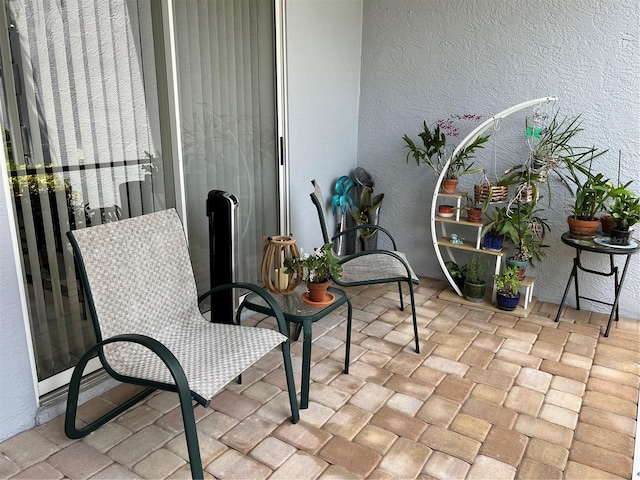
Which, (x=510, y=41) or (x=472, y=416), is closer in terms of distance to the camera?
(x=472, y=416)

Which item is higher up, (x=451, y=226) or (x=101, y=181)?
(x=101, y=181)

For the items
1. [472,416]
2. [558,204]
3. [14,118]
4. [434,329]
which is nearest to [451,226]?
[558,204]

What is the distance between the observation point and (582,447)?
2.05m

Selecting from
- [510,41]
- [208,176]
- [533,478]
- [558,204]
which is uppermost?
[510,41]

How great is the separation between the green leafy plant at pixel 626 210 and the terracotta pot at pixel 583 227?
13cm

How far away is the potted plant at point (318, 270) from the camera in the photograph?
2.36 m

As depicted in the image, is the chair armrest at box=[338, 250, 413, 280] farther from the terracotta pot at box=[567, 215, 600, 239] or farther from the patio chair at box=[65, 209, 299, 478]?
the terracotta pot at box=[567, 215, 600, 239]

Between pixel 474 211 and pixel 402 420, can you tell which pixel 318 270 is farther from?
pixel 474 211

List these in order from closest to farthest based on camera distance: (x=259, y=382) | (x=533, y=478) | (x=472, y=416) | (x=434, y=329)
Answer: (x=533, y=478)
(x=472, y=416)
(x=259, y=382)
(x=434, y=329)

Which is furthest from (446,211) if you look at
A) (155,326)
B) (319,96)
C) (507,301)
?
(155,326)

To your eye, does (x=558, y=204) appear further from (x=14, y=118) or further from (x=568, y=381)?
(x=14, y=118)

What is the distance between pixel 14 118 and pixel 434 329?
255 centimetres

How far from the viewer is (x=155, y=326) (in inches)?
84.5

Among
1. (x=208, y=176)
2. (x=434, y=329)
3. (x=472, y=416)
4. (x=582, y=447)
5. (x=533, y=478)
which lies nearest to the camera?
(x=533, y=478)
